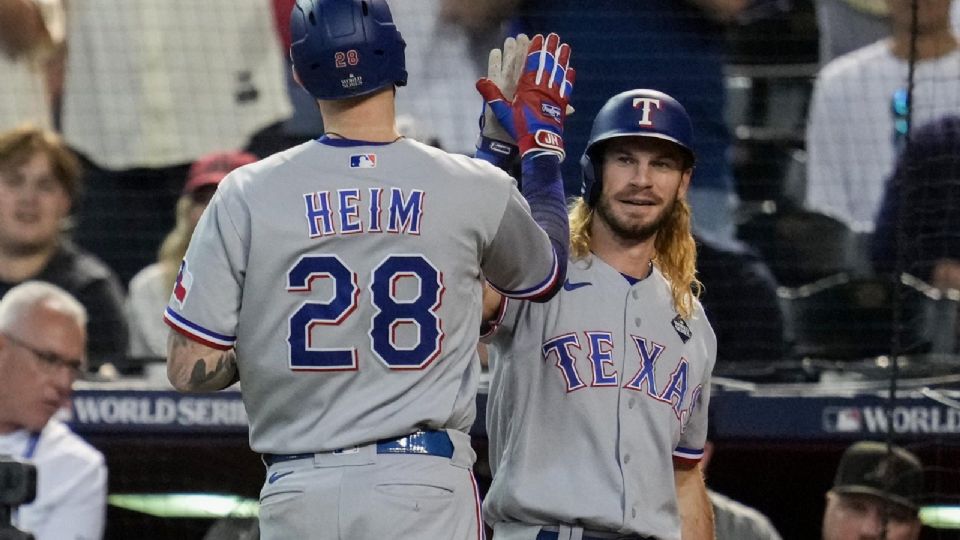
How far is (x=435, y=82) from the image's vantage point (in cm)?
577

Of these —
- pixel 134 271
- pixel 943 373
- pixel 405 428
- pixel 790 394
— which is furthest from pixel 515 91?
pixel 134 271

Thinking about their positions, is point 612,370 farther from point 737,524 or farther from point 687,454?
point 737,524

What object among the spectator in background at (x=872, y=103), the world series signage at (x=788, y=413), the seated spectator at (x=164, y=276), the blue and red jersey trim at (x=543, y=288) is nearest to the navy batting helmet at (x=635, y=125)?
the blue and red jersey trim at (x=543, y=288)

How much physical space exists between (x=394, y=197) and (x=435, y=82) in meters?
2.99

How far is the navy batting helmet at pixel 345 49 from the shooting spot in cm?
284

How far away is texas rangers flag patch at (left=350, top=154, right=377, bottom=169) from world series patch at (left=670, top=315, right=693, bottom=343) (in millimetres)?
913

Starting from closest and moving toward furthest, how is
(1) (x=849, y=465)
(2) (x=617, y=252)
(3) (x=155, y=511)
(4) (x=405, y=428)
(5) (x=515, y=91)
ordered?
(4) (x=405, y=428), (5) (x=515, y=91), (2) (x=617, y=252), (1) (x=849, y=465), (3) (x=155, y=511)

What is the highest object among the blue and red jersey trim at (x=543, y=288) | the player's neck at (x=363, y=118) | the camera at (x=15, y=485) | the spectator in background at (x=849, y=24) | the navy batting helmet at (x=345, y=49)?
the spectator in background at (x=849, y=24)

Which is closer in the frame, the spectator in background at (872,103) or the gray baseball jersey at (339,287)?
the gray baseball jersey at (339,287)

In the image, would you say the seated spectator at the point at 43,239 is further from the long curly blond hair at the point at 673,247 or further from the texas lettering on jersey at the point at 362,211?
the texas lettering on jersey at the point at 362,211

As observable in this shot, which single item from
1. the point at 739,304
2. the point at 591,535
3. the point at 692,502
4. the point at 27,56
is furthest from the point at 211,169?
the point at 591,535

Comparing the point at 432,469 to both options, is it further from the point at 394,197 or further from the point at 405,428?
the point at 394,197

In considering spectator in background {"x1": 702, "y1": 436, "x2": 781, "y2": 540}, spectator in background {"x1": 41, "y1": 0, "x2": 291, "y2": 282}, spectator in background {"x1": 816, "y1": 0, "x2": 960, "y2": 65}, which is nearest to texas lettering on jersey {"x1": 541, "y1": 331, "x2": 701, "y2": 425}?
spectator in background {"x1": 702, "y1": 436, "x2": 781, "y2": 540}

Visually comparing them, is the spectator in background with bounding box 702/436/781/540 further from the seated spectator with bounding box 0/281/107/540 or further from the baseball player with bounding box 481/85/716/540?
the seated spectator with bounding box 0/281/107/540
